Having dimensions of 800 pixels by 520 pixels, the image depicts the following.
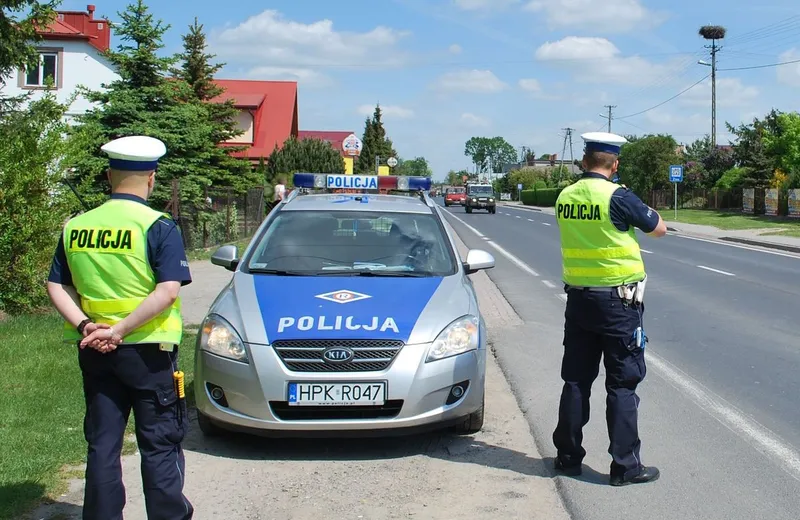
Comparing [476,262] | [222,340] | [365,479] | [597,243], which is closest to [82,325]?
[222,340]

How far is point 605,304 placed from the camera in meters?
4.71

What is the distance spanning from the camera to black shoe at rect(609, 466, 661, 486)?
4684 mm

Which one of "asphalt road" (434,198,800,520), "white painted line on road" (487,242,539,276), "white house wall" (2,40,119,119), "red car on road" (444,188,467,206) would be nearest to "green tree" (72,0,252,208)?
"white painted line on road" (487,242,539,276)

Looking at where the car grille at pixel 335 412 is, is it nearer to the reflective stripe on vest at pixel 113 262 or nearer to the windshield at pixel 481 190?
the reflective stripe on vest at pixel 113 262

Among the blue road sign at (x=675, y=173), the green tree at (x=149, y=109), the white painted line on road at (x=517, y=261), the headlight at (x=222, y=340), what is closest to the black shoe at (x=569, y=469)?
the headlight at (x=222, y=340)

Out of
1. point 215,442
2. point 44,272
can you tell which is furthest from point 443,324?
point 44,272

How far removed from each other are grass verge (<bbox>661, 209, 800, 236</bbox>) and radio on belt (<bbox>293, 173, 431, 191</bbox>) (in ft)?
83.9

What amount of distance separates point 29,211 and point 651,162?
53922 mm

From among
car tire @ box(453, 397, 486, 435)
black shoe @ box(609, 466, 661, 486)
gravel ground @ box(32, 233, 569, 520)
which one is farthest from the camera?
car tire @ box(453, 397, 486, 435)

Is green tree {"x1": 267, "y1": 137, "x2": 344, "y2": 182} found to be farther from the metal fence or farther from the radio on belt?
the radio on belt

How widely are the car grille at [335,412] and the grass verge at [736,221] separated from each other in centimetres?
2854

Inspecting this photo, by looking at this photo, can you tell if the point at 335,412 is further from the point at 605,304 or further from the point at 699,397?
the point at 699,397

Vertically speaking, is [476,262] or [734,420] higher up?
[476,262]

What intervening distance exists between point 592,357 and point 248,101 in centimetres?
4792
